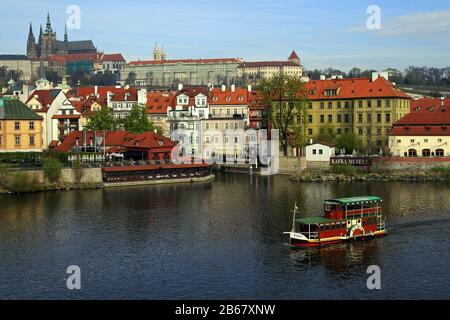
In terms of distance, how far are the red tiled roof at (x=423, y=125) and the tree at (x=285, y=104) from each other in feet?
33.0

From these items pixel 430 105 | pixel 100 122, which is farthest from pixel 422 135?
pixel 100 122

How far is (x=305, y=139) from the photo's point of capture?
77.2 metres

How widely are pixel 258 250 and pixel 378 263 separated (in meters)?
6.09

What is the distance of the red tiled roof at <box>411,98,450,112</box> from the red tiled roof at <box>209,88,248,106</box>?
65.7 feet

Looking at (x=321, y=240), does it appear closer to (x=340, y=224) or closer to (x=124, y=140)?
(x=340, y=224)

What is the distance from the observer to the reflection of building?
236ft

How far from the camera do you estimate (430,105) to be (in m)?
83.4

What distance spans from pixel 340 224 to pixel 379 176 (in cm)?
2877

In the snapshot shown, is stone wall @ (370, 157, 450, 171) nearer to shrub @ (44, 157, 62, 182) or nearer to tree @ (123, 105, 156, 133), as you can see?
tree @ (123, 105, 156, 133)

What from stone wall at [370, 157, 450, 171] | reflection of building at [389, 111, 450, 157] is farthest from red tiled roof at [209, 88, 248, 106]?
stone wall at [370, 157, 450, 171]

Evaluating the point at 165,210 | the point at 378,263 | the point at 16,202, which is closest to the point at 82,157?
the point at 16,202

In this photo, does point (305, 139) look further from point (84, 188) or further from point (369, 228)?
point (369, 228)
